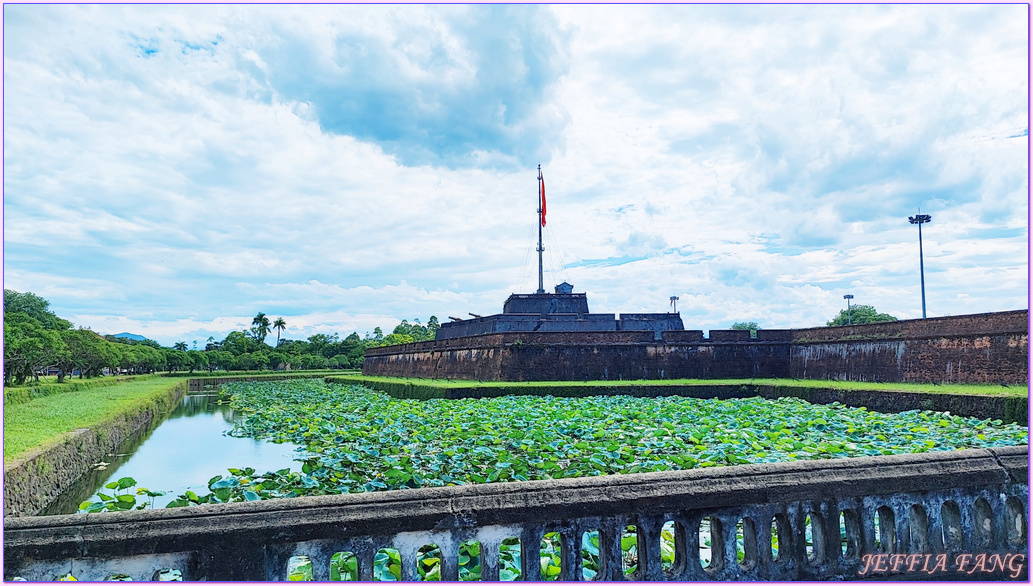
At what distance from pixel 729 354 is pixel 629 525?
1642 cm

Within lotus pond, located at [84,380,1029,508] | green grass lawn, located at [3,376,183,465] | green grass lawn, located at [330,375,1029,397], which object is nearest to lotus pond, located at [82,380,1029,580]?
lotus pond, located at [84,380,1029,508]

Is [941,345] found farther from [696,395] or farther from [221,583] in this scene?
[221,583]

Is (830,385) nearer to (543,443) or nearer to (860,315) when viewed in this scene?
(543,443)

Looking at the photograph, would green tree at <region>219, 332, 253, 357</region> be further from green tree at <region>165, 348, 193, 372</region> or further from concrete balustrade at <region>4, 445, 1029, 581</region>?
concrete balustrade at <region>4, 445, 1029, 581</region>

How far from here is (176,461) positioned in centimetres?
1023

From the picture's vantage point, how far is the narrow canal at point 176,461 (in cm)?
771

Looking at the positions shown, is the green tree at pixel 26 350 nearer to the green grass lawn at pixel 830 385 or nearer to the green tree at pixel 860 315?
the green grass lawn at pixel 830 385

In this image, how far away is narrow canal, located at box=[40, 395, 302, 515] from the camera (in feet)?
25.3

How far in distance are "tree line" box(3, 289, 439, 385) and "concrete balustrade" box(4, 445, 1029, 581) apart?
67.0ft

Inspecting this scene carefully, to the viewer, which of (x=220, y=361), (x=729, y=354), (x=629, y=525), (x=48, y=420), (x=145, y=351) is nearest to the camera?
(x=629, y=525)

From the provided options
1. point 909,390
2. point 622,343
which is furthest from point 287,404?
point 909,390

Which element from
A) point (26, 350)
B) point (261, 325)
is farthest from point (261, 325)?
point (26, 350)

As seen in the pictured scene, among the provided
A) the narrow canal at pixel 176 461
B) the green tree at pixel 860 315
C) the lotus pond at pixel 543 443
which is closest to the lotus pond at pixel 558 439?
the lotus pond at pixel 543 443

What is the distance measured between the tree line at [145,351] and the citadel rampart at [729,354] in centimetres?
1276
